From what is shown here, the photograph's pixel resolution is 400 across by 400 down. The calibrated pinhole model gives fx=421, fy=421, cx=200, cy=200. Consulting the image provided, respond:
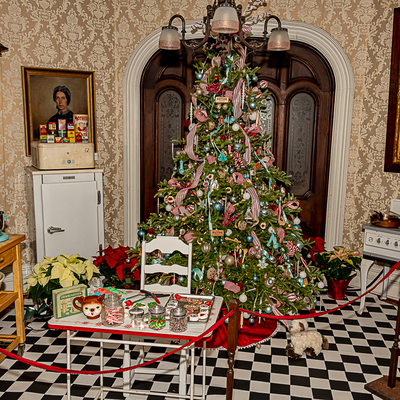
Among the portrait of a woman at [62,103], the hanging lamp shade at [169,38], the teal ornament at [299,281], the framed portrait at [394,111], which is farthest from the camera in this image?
the portrait of a woman at [62,103]

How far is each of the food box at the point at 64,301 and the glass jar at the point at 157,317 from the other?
0.53 metres

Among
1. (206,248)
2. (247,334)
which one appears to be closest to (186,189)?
(206,248)

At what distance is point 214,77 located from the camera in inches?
159

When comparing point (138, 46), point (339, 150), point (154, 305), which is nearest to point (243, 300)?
point (154, 305)

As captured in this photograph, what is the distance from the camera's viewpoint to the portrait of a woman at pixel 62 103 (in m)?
5.32

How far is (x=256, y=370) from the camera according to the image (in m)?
3.68

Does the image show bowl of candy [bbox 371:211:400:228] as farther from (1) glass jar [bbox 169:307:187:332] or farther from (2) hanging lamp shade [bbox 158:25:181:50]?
(1) glass jar [bbox 169:307:187:332]

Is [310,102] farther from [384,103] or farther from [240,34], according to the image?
[240,34]

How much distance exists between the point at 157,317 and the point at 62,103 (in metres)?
3.69

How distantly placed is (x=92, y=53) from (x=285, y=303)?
3.92 meters

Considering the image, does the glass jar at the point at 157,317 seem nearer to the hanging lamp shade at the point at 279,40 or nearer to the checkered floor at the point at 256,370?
the checkered floor at the point at 256,370

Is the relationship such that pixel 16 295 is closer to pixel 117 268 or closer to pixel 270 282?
pixel 117 268

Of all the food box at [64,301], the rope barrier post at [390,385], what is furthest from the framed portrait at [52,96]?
the rope barrier post at [390,385]

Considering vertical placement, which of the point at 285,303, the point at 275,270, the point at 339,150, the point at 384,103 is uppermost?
the point at 384,103
